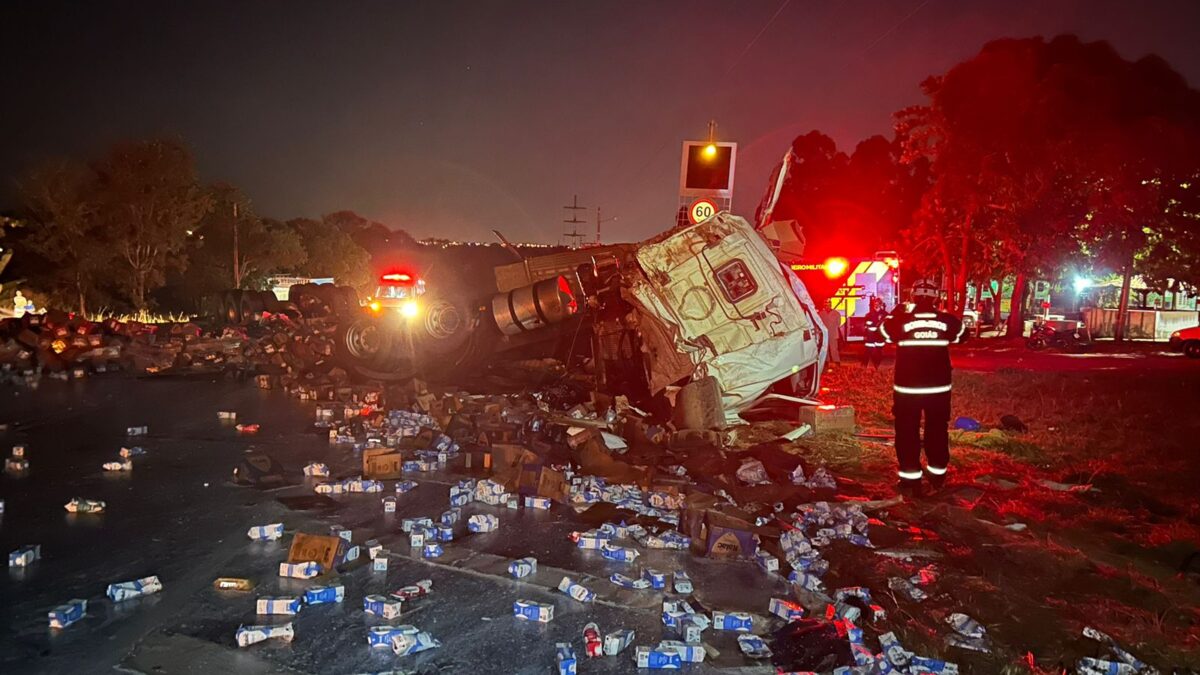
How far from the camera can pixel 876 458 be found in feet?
24.6

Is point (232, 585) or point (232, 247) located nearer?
point (232, 585)

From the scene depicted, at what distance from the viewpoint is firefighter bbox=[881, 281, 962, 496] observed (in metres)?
6.28

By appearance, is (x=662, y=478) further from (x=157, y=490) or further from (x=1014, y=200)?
(x=1014, y=200)

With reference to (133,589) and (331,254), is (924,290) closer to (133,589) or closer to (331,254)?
A: (133,589)

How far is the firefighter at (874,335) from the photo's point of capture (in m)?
7.19

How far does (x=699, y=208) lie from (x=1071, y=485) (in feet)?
26.1

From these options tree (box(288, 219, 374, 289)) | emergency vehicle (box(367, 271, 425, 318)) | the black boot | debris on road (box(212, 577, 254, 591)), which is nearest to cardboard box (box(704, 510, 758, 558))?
the black boot

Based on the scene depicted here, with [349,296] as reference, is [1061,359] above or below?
A: below

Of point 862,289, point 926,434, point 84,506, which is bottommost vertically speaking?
point 84,506

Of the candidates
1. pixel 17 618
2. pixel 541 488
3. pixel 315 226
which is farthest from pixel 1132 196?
pixel 315 226

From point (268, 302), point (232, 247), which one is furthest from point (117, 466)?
point (232, 247)

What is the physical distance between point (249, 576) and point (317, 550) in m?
0.37

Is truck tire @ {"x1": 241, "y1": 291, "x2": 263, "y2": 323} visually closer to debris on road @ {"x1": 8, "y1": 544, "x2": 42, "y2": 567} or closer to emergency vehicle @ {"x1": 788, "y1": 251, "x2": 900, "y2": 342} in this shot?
emergency vehicle @ {"x1": 788, "y1": 251, "x2": 900, "y2": 342}

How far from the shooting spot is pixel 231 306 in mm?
23297
